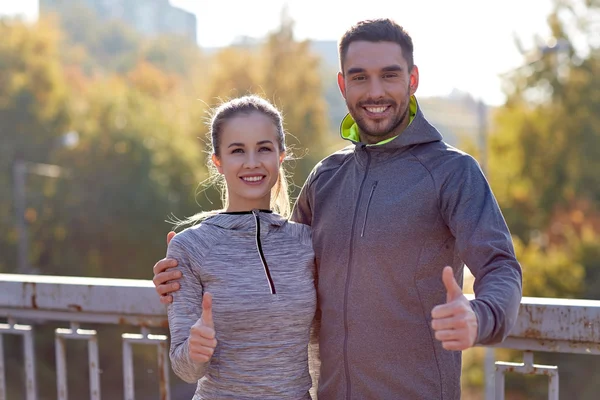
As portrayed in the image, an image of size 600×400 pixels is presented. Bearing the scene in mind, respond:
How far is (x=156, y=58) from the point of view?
2581 inches

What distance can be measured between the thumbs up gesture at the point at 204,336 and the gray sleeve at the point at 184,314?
0.07 meters

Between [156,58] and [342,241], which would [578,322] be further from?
[156,58]

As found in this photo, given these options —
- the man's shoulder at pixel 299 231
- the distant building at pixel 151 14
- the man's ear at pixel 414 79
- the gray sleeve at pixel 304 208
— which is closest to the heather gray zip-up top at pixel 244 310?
the man's shoulder at pixel 299 231

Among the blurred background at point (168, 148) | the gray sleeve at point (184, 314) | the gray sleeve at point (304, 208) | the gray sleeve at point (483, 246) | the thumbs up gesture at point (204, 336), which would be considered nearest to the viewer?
the gray sleeve at point (483, 246)

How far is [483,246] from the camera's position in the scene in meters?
2.24

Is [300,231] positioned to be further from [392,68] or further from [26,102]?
[26,102]

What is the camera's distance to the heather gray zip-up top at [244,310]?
2.45 metres

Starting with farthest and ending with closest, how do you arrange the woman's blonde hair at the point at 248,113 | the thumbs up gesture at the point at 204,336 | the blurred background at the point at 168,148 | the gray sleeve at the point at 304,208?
the blurred background at the point at 168,148 → the gray sleeve at the point at 304,208 → the woman's blonde hair at the point at 248,113 → the thumbs up gesture at the point at 204,336

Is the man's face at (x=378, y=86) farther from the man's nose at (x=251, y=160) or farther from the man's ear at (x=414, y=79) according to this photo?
the man's nose at (x=251, y=160)

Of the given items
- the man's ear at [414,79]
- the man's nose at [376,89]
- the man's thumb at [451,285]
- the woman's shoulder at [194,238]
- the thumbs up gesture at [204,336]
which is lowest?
the thumbs up gesture at [204,336]

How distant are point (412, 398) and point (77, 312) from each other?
1.48 m

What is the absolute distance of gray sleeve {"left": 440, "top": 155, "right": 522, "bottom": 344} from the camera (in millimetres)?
2045

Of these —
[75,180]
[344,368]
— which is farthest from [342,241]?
[75,180]

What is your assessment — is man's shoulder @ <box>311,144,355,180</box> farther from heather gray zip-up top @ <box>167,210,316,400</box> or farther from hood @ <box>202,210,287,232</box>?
heather gray zip-up top @ <box>167,210,316,400</box>
